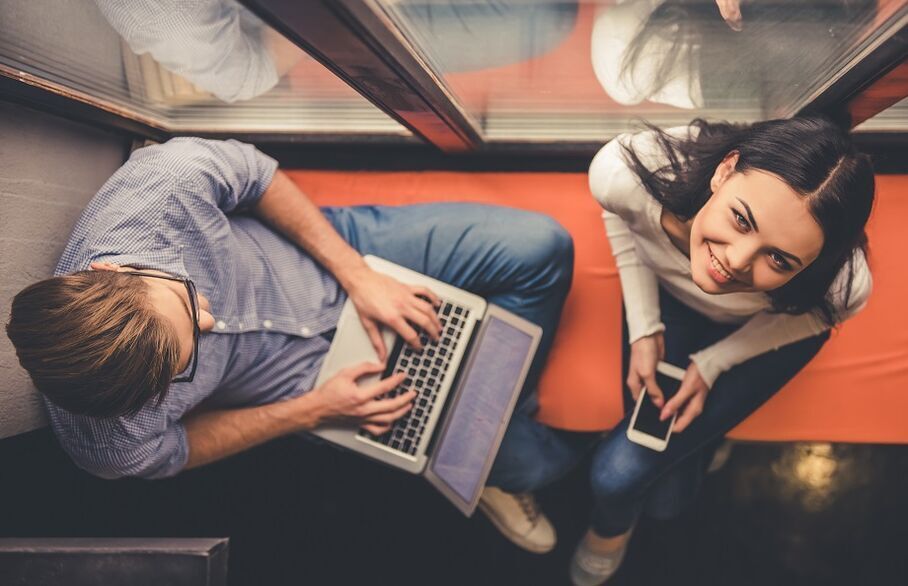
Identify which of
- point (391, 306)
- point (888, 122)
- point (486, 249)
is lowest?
point (391, 306)

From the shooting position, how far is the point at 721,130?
3.28 ft

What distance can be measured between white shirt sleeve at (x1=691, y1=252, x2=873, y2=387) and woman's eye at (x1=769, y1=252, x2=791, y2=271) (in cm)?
33

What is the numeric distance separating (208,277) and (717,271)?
3.20ft

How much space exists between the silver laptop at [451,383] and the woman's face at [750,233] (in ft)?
1.56

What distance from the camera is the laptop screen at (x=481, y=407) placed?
1.25 m

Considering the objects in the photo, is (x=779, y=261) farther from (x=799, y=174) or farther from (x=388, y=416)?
(x=388, y=416)

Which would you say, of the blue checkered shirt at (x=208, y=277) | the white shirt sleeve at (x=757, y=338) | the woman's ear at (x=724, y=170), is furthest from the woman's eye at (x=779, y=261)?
the blue checkered shirt at (x=208, y=277)

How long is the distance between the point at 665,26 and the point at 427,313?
77cm

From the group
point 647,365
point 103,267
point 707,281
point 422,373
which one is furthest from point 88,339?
point 647,365

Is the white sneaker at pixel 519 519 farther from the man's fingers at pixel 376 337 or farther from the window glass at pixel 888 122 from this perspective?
the window glass at pixel 888 122

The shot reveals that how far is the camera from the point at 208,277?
1125 millimetres

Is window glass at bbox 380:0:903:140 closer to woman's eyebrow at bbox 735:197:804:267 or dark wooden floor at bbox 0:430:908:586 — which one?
woman's eyebrow at bbox 735:197:804:267

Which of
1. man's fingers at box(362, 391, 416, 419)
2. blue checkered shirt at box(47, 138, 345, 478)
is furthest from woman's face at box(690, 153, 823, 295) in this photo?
blue checkered shirt at box(47, 138, 345, 478)

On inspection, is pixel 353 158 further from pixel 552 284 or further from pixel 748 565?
pixel 748 565
